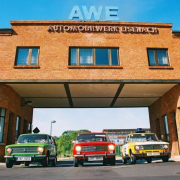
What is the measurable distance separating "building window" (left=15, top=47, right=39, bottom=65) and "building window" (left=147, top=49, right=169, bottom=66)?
7940mm

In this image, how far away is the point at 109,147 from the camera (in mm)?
9211

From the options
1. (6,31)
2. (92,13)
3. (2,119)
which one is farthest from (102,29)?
(2,119)

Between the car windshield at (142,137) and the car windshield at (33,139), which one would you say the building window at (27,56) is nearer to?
the car windshield at (33,139)

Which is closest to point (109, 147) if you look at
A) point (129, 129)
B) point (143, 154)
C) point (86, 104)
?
point (143, 154)

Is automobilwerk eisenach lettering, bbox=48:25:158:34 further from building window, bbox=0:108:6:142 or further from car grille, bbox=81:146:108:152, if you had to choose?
car grille, bbox=81:146:108:152

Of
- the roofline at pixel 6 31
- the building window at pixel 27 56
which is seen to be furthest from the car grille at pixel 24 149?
the roofline at pixel 6 31

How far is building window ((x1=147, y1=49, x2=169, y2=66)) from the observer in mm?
14211

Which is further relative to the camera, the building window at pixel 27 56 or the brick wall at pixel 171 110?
the brick wall at pixel 171 110

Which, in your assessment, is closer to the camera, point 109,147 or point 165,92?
point 109,147

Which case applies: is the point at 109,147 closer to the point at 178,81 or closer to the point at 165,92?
the point at 178,81

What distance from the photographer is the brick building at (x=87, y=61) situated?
13.4 m

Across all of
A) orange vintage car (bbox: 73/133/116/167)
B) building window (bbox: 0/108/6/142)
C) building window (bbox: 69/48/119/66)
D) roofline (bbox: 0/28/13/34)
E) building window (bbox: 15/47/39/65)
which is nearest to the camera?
orange vintage car (bbox: 73/133/116/167)

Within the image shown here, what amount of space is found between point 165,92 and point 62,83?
27.5ft

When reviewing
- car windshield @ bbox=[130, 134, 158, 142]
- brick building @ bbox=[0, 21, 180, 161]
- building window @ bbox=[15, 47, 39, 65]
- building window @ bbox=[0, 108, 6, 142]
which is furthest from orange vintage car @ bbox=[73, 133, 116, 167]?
building window @ bbox=[15, 47, 39, 65]
